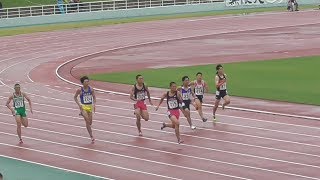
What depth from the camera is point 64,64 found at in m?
41.1

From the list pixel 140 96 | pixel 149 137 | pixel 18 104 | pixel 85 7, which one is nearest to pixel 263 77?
pixel 149 137

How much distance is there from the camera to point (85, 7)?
66375 millimetres

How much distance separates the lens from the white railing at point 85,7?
63.2 m

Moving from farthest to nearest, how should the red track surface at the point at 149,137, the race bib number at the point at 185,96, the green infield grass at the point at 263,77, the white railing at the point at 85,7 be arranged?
the white railing at the point at 85,7 < the green infield grass at the point at 263,77 < the race bib number at the point at 185,96 < the red track surface at the point at 149,137

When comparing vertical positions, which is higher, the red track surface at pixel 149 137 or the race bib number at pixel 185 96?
the race bib number at pixel 185 96

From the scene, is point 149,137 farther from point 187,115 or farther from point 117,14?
point 117,14

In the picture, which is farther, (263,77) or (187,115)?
(263,77)

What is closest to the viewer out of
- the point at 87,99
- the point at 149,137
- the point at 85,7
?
the point at 87,99

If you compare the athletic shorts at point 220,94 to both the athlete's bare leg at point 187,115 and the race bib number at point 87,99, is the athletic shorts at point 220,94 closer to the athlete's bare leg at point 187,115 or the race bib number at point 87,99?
the athlete's bare leg at point 187,115

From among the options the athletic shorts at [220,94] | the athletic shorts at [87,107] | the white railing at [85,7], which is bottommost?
the white railing at [85,7]

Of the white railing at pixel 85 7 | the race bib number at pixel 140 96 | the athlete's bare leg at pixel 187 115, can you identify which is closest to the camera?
the race bib number at pixel 140 96

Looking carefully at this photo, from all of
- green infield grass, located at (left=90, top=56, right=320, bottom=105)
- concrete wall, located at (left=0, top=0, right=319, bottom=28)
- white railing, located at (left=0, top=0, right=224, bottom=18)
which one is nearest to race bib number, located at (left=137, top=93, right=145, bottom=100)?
green infield grass, located at (left=90, top=56, right=320, bottom=105)

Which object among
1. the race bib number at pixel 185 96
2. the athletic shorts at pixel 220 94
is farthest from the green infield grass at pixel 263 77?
the race bib number at pixel 185 96

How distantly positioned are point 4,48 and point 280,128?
28.0 metres
